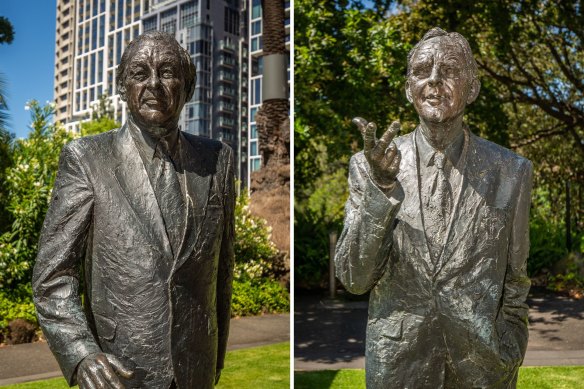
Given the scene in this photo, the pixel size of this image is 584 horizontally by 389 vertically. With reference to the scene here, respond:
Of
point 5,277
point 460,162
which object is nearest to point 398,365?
point 460,162

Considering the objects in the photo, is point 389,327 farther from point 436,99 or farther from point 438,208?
point 436,99

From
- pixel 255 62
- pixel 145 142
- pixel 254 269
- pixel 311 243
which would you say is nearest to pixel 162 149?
pixel 145 142

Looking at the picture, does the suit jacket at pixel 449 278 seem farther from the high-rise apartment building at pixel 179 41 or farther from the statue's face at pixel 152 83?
the high-rise apartment building at pixel 179 41

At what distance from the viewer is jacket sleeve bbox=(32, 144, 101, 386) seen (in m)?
1.97

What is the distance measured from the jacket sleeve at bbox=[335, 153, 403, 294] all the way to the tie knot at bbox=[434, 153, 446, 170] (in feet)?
0.85

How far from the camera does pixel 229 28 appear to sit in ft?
27.9

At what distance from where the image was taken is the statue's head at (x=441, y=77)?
2184 millimetres

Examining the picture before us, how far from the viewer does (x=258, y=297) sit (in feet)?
33.8

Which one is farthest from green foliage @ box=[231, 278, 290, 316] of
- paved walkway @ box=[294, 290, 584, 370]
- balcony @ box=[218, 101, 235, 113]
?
balcony @ box=[218, 101, 235, 113]

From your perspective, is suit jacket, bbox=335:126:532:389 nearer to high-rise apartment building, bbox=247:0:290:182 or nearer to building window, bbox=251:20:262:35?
high-rise apartment building, bbox=247:0:290:182

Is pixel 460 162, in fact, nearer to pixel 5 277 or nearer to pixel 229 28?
pixel 229 28

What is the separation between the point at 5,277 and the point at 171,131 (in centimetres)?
794

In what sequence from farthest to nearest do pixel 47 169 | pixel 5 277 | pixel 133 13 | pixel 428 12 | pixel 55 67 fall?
pixel 428 12
pixel 47 169
pixel 5 277
pixel 55 67
pixel 133 13

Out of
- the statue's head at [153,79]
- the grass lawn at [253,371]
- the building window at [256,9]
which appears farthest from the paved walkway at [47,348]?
the statue's head at [153,79]
